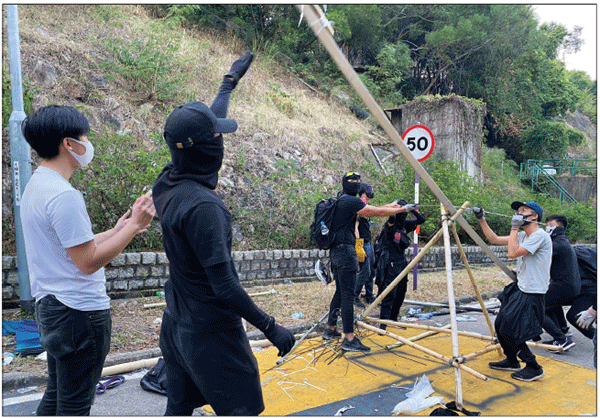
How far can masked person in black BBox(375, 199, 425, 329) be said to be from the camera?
6.95m

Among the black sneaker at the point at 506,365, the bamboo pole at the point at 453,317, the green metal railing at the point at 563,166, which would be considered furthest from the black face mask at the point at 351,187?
the green metal railing at the point at 563,166

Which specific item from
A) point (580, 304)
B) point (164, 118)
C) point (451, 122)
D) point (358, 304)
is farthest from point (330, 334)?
point (451, 122)

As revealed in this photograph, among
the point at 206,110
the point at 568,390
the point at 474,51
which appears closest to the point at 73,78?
the point at 206,110

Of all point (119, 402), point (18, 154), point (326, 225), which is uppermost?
point (18, 154)

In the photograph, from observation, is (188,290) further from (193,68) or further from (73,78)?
(193,68)

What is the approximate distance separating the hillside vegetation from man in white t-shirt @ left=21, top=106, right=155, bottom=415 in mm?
4976

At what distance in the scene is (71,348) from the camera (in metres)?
2.47

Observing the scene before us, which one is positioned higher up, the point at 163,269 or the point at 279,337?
the point at 279,337

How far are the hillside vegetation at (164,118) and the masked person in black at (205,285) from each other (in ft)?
17.6

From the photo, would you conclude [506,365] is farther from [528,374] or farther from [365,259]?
[365,259]

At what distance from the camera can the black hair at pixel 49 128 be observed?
2.57m

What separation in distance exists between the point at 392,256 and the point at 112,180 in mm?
4756

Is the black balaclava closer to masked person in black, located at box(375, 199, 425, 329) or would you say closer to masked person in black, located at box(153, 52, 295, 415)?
masked person in black, located at box(375, 199, 425, 329)

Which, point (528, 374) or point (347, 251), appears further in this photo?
point (347, 251)
